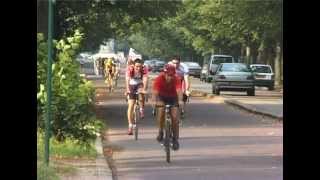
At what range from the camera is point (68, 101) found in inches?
490

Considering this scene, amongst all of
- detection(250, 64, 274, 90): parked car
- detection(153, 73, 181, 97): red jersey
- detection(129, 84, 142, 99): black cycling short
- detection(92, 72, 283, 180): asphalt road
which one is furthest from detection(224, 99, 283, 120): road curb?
detection(250, 64, 274, 90): parked car

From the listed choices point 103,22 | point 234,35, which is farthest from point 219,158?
point 234,35

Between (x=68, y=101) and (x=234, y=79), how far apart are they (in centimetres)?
2390

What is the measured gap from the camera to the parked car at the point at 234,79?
35.7 m

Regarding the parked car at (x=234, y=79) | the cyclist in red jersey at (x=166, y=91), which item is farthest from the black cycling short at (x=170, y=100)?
the parked car at (x=234, y=79)

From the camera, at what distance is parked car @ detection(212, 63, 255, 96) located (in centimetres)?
3569

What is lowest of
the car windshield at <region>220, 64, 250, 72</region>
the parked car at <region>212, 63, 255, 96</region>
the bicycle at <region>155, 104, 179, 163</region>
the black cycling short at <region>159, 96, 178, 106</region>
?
the bicycle at <region>155, 104, 179, 163</region>

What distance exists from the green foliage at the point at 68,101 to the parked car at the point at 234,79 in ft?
76.3

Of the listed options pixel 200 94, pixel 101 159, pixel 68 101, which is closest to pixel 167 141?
pixel 101 159

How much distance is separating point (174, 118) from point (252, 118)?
33.8 feet

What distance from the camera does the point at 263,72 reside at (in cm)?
4516

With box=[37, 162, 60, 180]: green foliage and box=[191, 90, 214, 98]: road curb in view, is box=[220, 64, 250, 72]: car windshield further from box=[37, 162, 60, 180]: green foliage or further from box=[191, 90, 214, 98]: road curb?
box=[37, 162, 60, 180]: green foliage

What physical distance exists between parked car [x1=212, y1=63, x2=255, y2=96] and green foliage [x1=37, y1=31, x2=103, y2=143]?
23.3 meters
